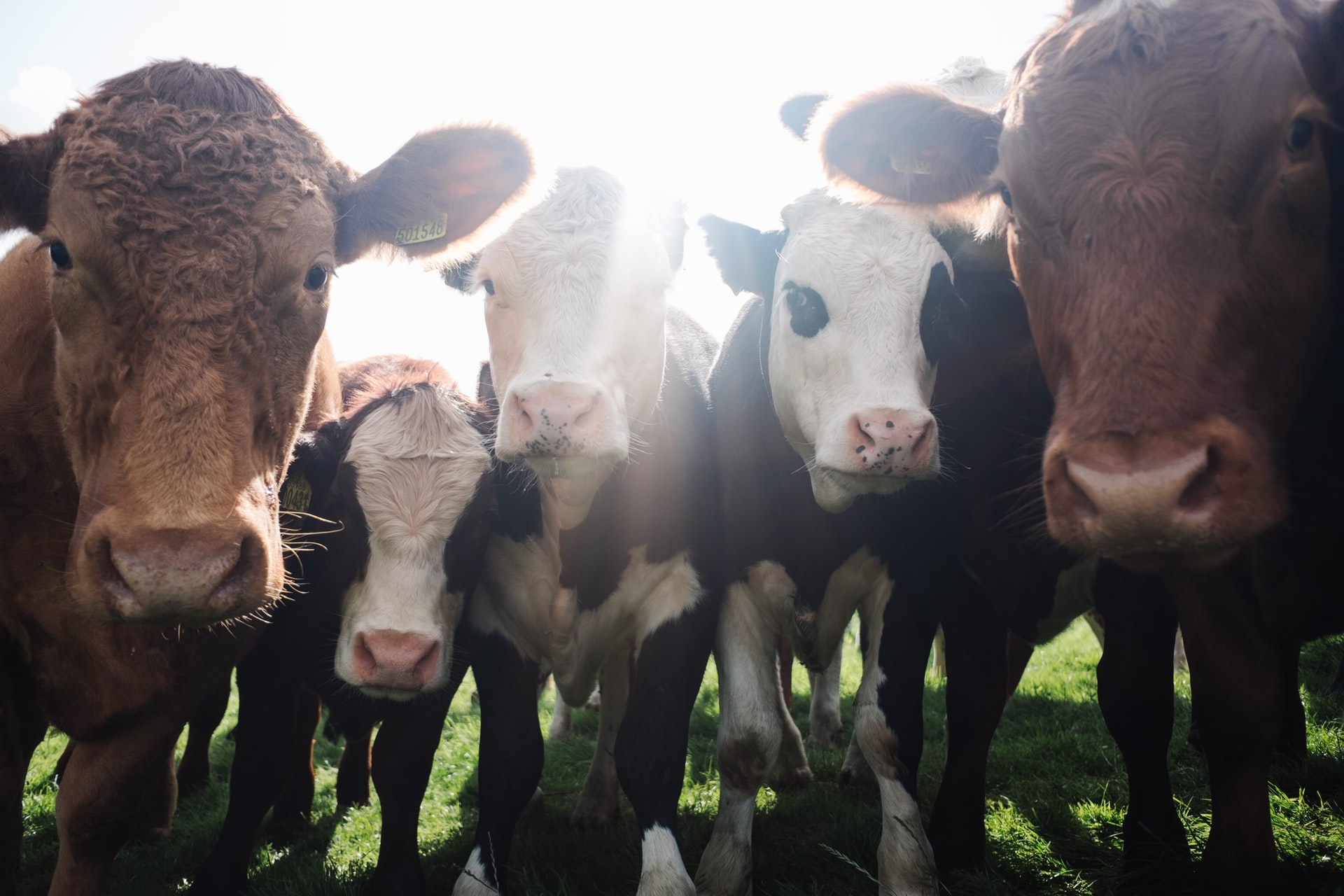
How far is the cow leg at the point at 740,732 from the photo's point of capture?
3.35 m

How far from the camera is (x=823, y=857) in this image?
3.45 meters

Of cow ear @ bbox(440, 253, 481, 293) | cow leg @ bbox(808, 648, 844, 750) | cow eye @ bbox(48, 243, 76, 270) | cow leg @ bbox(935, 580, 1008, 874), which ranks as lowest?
cow leg @ bbox(808, 648, 844, 750)

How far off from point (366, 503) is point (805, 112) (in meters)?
2.65

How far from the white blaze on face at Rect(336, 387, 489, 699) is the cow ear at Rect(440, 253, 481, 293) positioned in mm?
515

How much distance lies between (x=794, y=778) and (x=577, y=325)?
112 inches

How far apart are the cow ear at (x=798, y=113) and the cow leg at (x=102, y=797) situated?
11.0 ft

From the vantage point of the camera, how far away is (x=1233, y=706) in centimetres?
270

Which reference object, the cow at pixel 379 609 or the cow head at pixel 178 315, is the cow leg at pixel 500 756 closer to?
the cow at pixel 379 609

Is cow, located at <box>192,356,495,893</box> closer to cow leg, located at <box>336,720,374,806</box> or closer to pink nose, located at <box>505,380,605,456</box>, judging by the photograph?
pink nose, located at <box>505,380,605,456</box>

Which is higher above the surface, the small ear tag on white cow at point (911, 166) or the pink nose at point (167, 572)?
the small ear tag on white cow at point (911, 166)

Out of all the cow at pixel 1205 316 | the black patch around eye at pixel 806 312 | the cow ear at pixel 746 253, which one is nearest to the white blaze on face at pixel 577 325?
the cow ear at pixel 746 253

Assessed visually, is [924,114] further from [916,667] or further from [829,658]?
[829,658]

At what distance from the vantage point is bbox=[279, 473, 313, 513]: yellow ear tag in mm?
3686

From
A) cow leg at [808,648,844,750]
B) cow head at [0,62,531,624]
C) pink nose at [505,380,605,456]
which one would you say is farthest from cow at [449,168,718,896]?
cow leg at [808,648,844,750]
